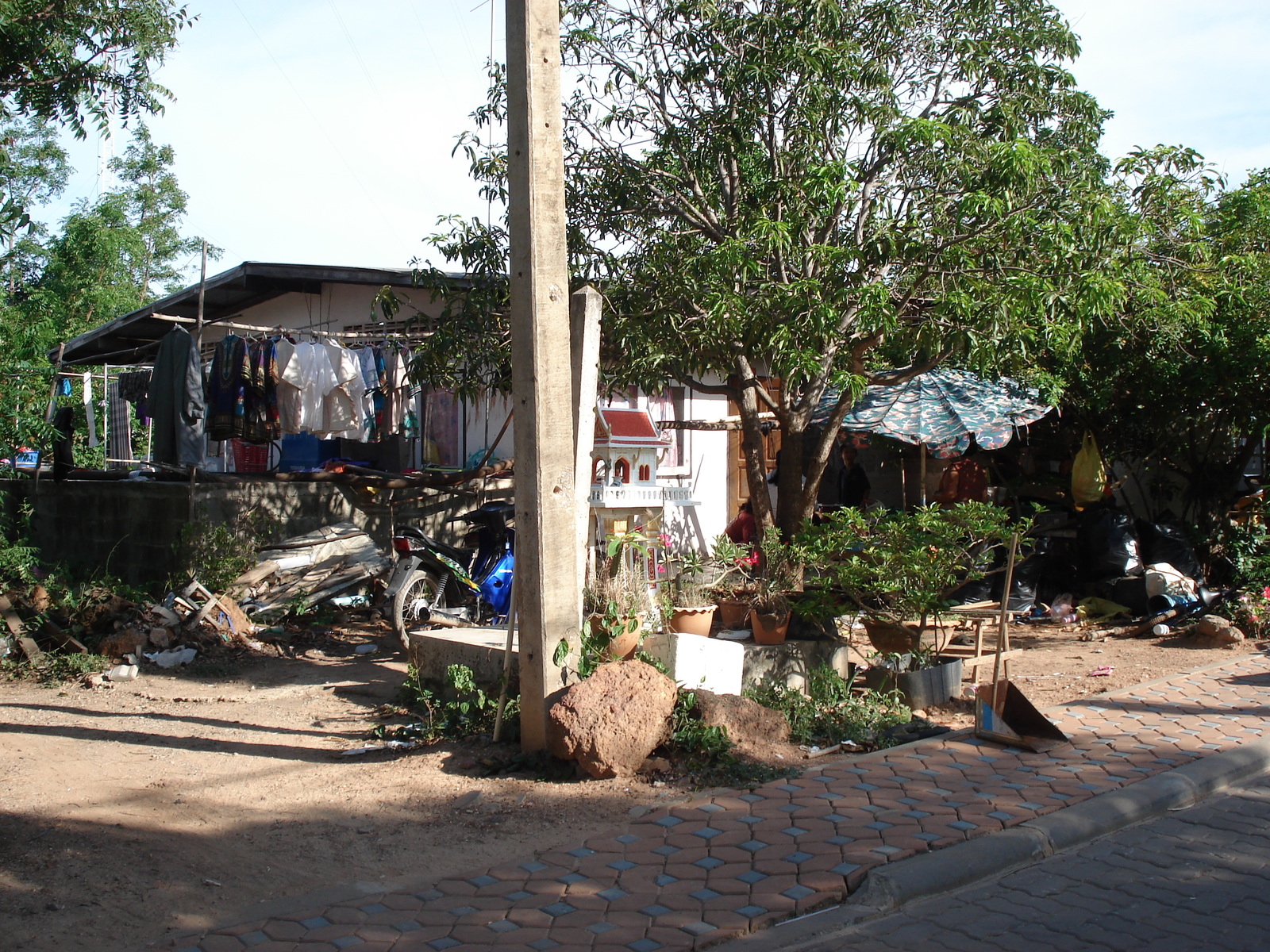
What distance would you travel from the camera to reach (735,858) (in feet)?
14.1

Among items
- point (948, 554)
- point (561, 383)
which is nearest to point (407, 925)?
point (561, 383)

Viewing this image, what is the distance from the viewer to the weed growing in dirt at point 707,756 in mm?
5363

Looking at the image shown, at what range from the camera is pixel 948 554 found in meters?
7.03

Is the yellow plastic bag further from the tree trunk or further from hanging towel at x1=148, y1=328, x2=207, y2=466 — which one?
hanging towel at x1=148, y1=328, x2=207, y2=466

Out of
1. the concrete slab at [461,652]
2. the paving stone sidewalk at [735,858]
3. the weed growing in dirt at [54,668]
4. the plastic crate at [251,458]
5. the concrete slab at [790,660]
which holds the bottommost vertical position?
the paving stone sidewalk at [735,858]

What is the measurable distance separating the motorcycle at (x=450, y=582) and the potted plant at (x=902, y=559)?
129 inches

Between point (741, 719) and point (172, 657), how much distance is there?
546 cm

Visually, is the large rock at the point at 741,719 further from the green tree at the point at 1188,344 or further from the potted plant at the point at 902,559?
the green tree at the point at 1188,344

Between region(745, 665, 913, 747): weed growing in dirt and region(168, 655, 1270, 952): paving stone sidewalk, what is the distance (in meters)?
0.41

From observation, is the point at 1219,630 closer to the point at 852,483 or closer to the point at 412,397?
the point at 852,483

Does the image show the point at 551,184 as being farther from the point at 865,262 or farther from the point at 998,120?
the point at 998,120

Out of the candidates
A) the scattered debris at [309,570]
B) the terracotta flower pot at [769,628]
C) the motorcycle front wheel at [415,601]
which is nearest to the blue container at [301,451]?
the scattered debris at [309,570]

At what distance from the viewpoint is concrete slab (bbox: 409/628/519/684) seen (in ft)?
21.1

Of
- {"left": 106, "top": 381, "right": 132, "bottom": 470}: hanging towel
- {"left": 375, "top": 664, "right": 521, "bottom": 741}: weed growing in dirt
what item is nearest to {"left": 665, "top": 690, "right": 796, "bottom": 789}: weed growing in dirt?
{"left": 375, "top": 664, "right": 521, "bottom": 741}: weed growing in dirt
